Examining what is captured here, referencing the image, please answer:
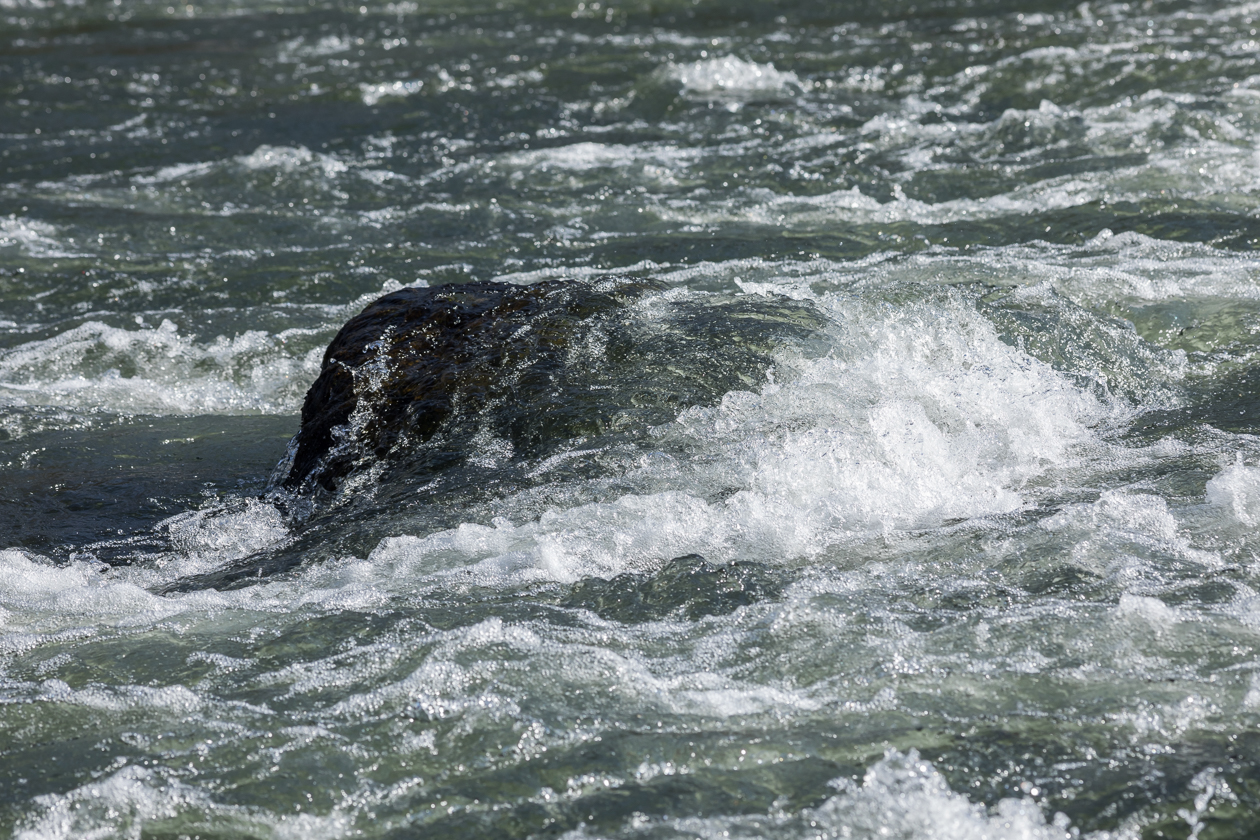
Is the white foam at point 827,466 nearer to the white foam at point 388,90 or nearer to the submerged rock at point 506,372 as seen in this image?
A: the submerged rock at point 506,372

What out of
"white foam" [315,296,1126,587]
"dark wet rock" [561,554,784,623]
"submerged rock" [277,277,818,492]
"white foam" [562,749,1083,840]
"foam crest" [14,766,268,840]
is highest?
"submerged rock" [277,277,818,492]

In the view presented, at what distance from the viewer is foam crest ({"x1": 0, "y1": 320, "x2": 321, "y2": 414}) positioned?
543 centimetres

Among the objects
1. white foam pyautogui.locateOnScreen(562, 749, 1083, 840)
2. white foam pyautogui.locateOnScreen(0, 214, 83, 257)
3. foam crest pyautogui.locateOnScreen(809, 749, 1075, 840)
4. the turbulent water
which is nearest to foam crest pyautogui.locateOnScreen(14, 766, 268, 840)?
the turbulent water

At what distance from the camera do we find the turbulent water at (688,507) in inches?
99.3

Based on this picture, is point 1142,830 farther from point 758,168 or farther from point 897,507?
point 758,168

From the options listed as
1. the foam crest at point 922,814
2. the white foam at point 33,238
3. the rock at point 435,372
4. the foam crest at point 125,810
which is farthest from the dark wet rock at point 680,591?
the white foam at point 33,238

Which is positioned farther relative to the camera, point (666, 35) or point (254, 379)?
point (666, 35)

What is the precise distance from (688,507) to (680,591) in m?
0.44

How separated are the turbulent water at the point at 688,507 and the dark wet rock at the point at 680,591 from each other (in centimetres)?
2

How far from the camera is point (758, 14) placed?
43.9 ft

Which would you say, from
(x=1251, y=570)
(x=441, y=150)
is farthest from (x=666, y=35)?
(x=1251, y=570)

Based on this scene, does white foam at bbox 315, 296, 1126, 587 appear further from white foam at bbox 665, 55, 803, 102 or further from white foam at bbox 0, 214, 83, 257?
white foam at bbox 665, 55, 803, 102

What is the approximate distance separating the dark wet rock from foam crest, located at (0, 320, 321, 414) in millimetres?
2591

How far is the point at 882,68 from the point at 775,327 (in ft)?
22.5
